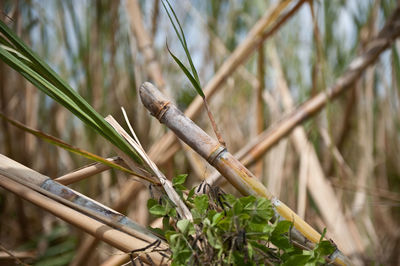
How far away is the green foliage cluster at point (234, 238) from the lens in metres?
0.22

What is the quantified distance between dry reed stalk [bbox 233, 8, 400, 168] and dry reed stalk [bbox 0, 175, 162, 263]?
38cm

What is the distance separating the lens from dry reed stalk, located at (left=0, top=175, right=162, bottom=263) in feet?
0.85

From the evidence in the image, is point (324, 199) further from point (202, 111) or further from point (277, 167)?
point (202, 111)

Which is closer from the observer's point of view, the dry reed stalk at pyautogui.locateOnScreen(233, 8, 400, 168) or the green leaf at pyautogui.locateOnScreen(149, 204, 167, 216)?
the green leaf at pyautogui.locateOnScreen(149, 204, 167, 216)

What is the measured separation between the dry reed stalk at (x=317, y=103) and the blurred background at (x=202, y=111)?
5 centimetres

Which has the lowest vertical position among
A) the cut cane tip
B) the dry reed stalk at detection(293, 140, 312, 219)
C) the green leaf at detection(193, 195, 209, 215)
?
the green leaf at detection(193, 195, 209, 215)

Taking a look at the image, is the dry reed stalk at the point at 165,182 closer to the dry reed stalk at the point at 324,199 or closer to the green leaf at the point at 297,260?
the green leaf at the point at 297,260

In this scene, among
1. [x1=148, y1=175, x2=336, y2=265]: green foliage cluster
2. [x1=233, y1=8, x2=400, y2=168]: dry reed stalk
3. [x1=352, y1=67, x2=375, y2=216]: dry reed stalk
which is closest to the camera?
[x1=148, y1=175, x2=336, y2=265]: green foliage cluster

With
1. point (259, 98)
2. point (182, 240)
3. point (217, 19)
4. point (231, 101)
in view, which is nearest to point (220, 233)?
point (182, 240)

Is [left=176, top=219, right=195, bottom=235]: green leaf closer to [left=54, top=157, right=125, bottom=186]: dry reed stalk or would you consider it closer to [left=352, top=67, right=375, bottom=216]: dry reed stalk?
[left=54, top=157, right=125, bottom=186]: dry reed stalk

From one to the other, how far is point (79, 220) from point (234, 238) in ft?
0.36

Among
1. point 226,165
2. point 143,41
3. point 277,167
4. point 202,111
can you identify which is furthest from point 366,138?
point 226,165

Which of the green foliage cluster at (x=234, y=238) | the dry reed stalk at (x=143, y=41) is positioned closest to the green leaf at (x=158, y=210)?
the green foliage cluster at (x=234, y=238)

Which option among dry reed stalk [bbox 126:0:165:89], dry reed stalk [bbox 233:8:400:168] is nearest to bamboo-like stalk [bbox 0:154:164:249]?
dry reed stalk [bbox 233:8:400:168]
